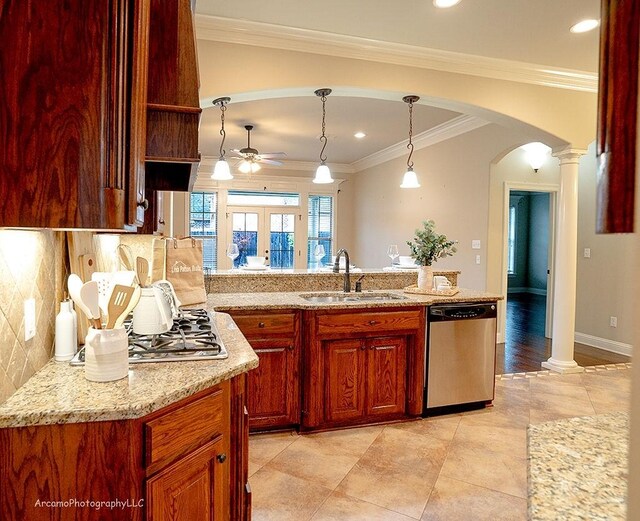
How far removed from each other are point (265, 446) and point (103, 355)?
1709 mm

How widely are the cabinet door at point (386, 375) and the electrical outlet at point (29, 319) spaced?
208cm

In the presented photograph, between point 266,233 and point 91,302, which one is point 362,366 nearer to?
point 91,302

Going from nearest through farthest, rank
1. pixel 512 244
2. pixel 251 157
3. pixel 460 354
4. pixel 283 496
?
pixel 283 496 < pixel 460 354 < pixel 251 157 < pixel 512 244

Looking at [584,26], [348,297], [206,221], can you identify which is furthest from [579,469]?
[206,221]

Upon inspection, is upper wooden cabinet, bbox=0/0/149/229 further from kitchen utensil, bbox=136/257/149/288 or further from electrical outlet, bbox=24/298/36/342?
kitchen utensil, bbox=136/257/149/288

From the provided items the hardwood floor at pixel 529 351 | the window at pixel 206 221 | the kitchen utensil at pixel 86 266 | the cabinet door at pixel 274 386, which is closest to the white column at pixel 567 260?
the hardwood floor at pixel 529 351

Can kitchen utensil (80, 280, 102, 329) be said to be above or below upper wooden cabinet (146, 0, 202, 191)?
below

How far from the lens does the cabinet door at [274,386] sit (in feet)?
9.19

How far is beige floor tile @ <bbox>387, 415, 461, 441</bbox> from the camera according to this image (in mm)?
2926

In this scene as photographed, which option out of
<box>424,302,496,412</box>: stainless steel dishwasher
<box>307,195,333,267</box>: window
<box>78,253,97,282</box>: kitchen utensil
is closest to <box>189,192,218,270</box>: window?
<box>307,195,333,267</box>: window

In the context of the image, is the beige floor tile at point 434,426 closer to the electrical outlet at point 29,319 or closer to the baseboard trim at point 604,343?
the electrical outlet at point 29,319

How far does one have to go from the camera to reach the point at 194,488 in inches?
54.1

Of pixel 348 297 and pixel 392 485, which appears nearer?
pixel 392 485

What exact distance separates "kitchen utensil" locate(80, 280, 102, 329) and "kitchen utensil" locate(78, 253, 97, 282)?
389 mm
